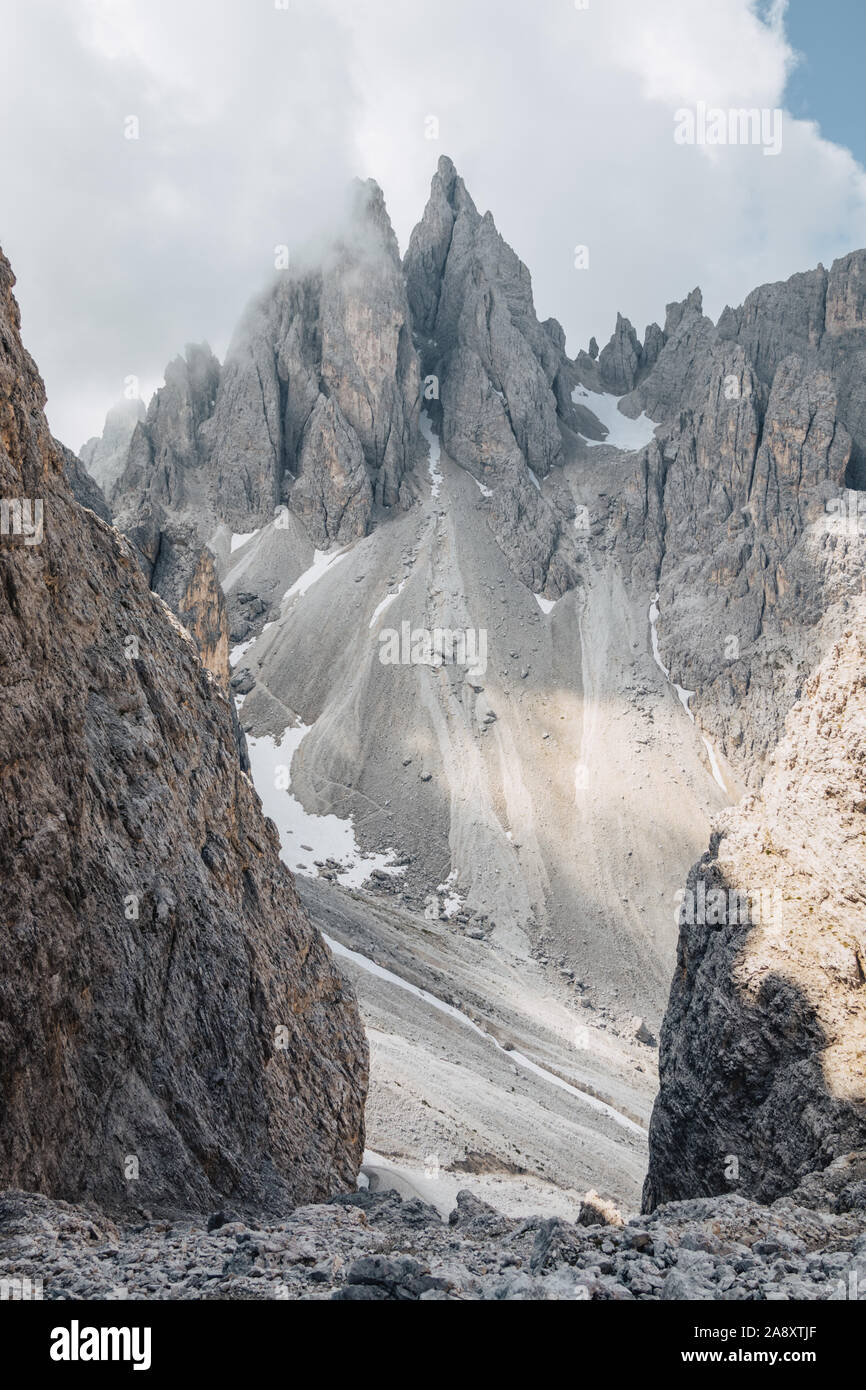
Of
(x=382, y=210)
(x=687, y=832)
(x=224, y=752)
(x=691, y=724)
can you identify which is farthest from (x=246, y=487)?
(x=224, y=752)

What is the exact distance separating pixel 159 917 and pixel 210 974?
160 cm

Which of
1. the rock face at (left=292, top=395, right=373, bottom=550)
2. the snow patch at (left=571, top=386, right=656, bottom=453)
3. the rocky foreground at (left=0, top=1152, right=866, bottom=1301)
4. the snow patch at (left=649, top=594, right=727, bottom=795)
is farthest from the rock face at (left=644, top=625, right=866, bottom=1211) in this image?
the snow patch at (left=571, top=386, right=656, bottom=453)

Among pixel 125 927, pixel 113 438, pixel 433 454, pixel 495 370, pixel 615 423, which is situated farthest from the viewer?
pixel 113 438

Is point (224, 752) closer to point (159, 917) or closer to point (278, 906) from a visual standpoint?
point (278, 906)

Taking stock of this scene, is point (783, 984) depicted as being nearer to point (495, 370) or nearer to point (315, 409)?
point (315, 409)

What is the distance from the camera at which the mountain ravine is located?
10445 mm

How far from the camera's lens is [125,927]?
1182cm

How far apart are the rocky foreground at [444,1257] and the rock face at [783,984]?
9.81 feet

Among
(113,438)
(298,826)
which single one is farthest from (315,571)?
(113,438)

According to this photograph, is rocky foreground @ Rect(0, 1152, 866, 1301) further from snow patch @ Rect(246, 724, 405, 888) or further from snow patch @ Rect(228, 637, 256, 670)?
snow patch @ Rect(228, 637, 256, 670)

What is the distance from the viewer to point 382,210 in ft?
371

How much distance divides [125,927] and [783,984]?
1112 centimetres

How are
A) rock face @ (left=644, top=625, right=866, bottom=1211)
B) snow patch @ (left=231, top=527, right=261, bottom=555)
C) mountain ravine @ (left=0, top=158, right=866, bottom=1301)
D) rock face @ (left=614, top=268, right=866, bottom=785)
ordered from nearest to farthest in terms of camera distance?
mountain ravine @ (left=0, top=158, right=866, bottom=1301) < rock face @ (left=644, top=625, right=866, bottom=1211) < rock face @ (left=614, top=268, right=866, bottom=785) < snow patch @ (left=231, top=527, right=261, bottom=555)

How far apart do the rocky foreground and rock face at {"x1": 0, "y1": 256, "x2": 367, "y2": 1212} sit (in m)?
1.23
